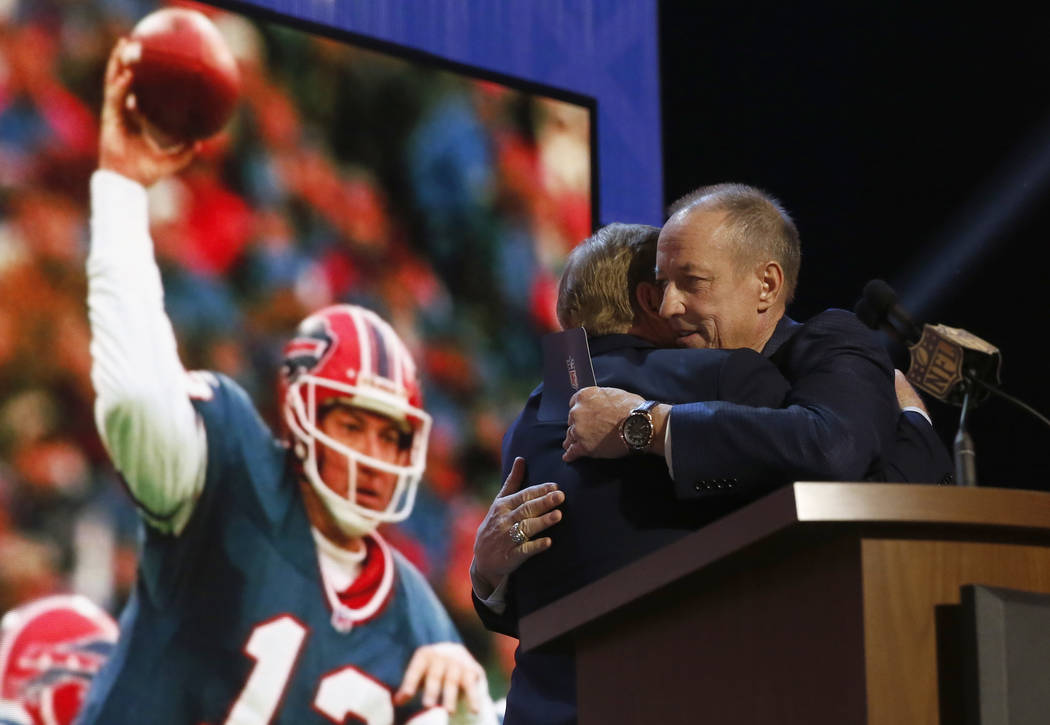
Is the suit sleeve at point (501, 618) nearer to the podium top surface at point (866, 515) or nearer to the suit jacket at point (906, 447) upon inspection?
the suit jacket at point (906, 447)

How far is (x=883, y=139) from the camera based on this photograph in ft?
15.1

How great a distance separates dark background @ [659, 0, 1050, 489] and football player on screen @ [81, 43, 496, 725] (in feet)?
5.51

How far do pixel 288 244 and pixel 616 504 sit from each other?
1.80 meters

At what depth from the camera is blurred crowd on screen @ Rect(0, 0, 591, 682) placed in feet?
9.51

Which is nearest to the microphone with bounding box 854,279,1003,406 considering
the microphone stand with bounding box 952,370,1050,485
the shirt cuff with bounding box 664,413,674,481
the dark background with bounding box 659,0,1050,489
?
the microphone stand with bounding box 952,370,1050,485

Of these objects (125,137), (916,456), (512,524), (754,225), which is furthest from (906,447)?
(125,137)

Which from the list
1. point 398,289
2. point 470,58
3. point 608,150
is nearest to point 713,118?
point 608,150

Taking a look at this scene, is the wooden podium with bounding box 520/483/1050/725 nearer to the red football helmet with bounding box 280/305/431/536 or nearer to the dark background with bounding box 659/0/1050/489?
the red football helmet with bounding box 280/305/431/536

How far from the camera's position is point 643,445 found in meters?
1.66

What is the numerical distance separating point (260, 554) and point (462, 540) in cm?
54

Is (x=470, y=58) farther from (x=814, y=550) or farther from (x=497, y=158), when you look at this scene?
(x=814, y=550)

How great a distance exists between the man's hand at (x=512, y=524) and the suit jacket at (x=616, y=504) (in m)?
0.02

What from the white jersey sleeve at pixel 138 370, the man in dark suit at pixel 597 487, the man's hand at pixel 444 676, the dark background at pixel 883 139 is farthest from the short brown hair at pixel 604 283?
the dark background at pixel 883 139

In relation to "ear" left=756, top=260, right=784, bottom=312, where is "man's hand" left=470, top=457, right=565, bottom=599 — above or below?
below
